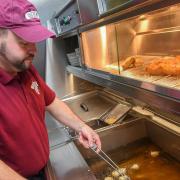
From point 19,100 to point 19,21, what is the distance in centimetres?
35

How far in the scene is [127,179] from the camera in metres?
1.19

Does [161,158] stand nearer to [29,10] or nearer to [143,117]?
[143,117]

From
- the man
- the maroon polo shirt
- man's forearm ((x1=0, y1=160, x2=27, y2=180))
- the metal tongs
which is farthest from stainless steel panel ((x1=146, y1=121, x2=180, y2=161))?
man's forearm ((x1=0, y1=160, x2=27, y2=180))

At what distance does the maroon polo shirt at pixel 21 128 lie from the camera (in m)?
1.09

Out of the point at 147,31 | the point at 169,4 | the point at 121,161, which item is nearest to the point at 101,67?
the point at 147,31

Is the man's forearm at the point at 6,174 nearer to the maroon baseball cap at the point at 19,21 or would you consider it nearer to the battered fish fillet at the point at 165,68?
the maroon baseball cap at the point at 19,21

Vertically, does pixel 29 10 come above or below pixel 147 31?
above

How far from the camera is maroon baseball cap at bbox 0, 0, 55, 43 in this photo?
105 cm

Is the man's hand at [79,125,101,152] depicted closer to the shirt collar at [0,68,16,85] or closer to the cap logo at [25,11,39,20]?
the shirt collar at [0,68,16,85]

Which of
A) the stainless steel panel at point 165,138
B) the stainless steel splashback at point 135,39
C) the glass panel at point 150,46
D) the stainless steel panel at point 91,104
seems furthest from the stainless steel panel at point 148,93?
the stainless steel panel at point 91,104

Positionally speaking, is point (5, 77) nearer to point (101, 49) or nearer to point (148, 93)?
point (148, 93)

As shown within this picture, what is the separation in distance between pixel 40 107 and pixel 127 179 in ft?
1.77

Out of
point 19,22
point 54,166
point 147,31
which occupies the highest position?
point 19,22

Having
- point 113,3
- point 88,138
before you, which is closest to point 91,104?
point 88,138
